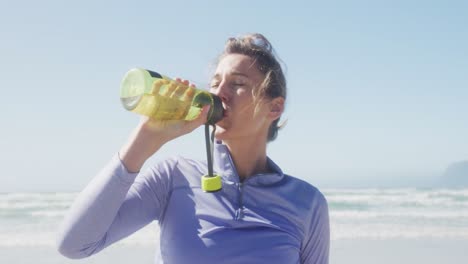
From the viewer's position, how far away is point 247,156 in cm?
249

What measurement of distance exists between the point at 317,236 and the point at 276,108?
26.2 inches

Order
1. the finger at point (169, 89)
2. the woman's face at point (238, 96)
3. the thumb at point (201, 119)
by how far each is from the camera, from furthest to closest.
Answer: the woman's face at point (238, 96), the thumb at point (201, 119), the finger at point (169, 89)

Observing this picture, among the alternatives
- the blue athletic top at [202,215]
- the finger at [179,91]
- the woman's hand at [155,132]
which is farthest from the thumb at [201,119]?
the blue athletic top at [202,215]

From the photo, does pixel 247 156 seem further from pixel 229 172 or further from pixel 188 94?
pixel 188 94

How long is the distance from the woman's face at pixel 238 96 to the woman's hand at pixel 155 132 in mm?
274

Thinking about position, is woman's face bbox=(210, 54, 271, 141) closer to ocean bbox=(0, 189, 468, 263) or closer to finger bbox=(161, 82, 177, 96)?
finger bbox=(161, 82, 177, 96)

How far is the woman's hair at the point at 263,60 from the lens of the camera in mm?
2467

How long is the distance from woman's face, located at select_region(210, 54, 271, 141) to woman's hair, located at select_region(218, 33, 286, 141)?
0.10 feet

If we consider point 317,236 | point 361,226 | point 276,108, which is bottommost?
point 361,226

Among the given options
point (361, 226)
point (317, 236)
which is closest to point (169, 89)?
point (317, 236)

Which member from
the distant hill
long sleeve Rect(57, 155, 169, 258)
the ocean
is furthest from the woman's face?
the distant hill

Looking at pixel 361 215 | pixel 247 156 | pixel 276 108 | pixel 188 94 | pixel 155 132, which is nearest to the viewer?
pixel 155 132

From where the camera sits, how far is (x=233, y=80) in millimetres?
2369

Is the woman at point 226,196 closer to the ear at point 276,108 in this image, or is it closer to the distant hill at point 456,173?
the ear at point 276,108
